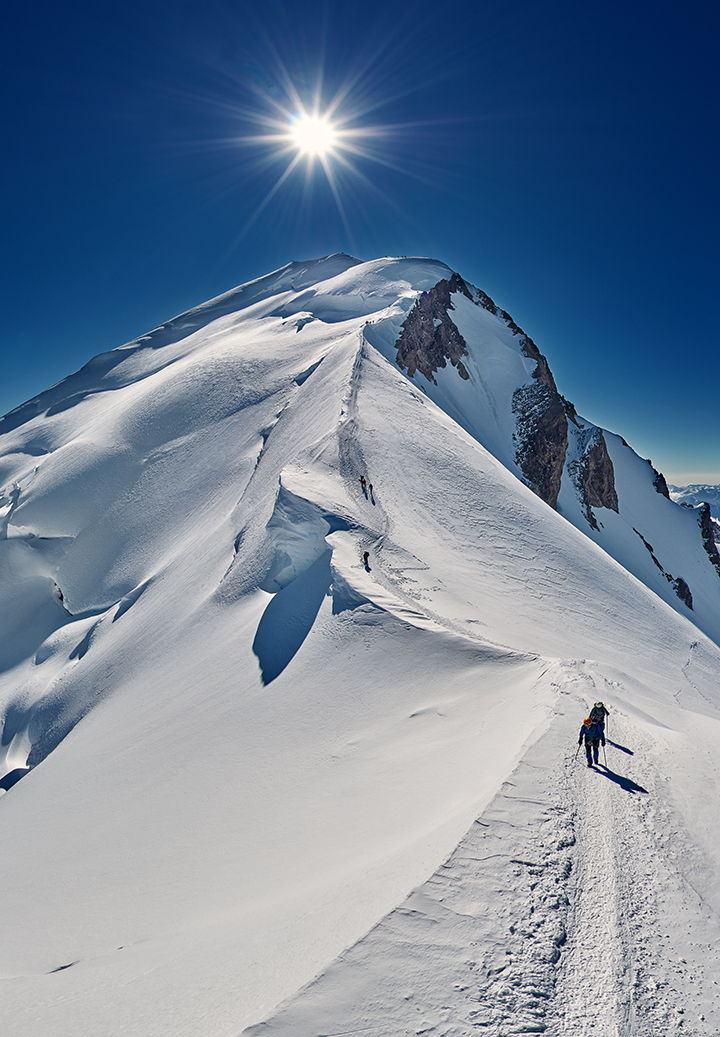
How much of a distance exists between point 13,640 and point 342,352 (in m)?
27.5

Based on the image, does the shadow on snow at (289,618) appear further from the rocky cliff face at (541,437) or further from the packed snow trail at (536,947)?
the rocky cliff face at (541,437)

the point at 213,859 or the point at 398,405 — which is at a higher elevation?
the point at 398,405

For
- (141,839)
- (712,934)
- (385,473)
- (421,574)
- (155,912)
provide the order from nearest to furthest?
(712,934)
(155,912)
(141,839)
(421,574)
(385,473)

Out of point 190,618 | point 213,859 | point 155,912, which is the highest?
point 190,618

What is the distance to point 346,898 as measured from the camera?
4293 millimetres

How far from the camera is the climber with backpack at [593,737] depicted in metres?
6.21

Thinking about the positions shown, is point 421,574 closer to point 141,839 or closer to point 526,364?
point 141,839

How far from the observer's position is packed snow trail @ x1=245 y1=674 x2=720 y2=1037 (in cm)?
313

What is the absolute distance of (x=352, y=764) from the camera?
7227 mm

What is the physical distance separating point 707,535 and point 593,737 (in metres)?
80.2

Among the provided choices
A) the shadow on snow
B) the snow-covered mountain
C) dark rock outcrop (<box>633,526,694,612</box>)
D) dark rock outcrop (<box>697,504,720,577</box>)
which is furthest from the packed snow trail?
dark rock outcrop (<box>697,504,720,577</box>)

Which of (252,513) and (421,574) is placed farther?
(252,513)

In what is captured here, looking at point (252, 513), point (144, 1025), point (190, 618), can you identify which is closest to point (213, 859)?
point (144, 1025)

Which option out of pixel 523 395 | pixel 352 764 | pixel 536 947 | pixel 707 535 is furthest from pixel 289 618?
pixel 707 535
